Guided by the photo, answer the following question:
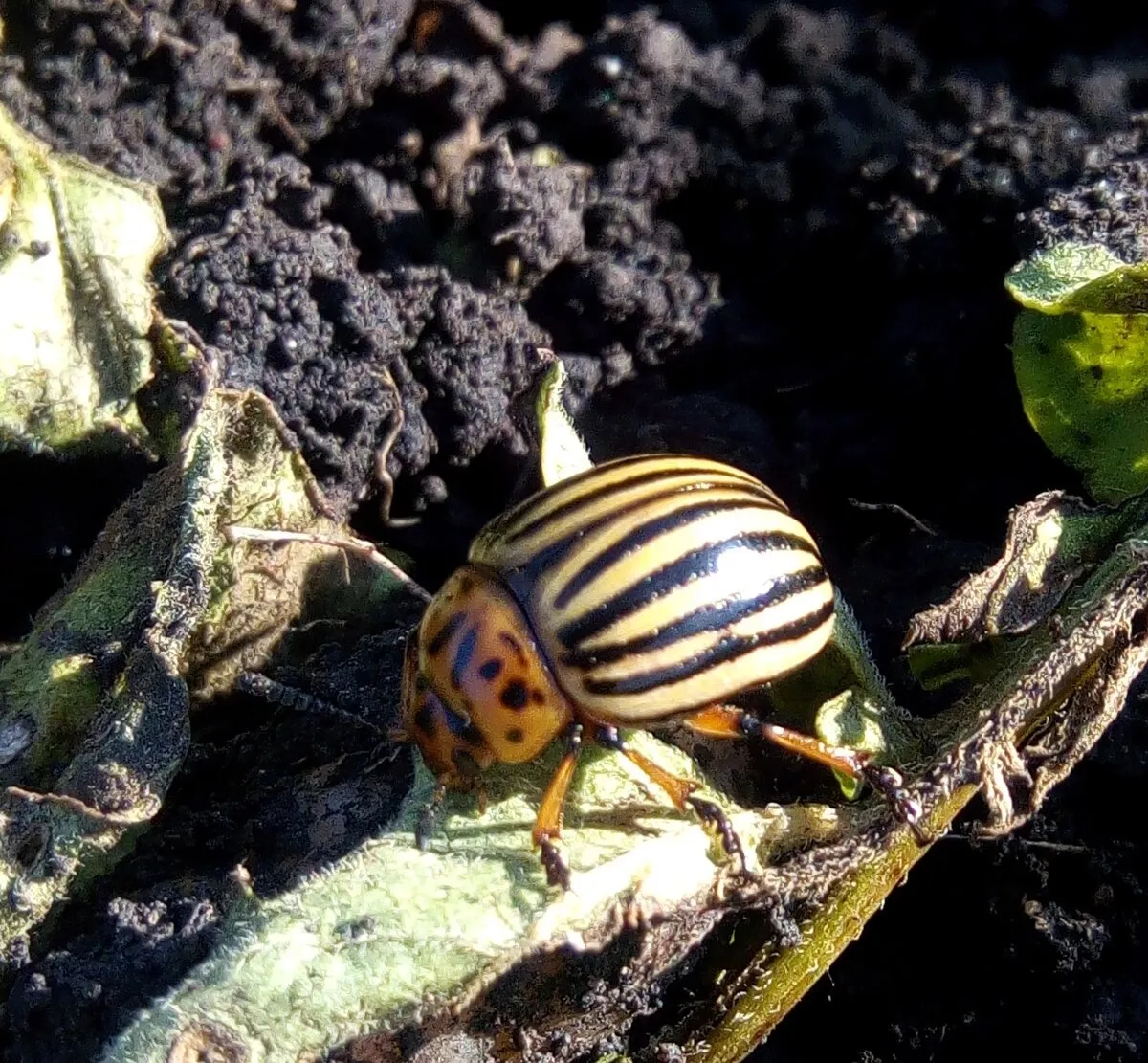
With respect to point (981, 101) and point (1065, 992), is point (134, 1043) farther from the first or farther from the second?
point (981, 101)

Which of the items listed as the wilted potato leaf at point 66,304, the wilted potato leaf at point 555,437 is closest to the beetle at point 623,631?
the wilted potato leaf at point 555,437

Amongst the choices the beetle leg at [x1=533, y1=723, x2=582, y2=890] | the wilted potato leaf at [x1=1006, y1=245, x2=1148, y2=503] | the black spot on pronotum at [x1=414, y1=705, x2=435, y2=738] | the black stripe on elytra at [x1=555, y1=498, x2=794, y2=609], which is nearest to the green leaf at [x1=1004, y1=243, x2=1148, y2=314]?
the wilted potato leaf at [x1=1006, y1=245, x2=1148, y2=503]

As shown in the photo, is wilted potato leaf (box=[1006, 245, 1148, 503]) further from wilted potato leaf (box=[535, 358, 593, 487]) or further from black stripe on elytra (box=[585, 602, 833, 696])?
wilted potato leaf (box=[535, 358, 593, 487])

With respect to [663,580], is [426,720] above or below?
below

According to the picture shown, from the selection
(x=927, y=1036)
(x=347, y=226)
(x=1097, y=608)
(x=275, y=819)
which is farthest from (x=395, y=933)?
(x=347, y=226)

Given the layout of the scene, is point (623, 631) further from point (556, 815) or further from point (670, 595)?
point (556, 815)

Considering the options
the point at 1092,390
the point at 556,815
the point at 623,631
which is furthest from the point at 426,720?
the point at 1092,390

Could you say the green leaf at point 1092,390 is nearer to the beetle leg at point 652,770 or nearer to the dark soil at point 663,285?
the dark soil at point 663,285
